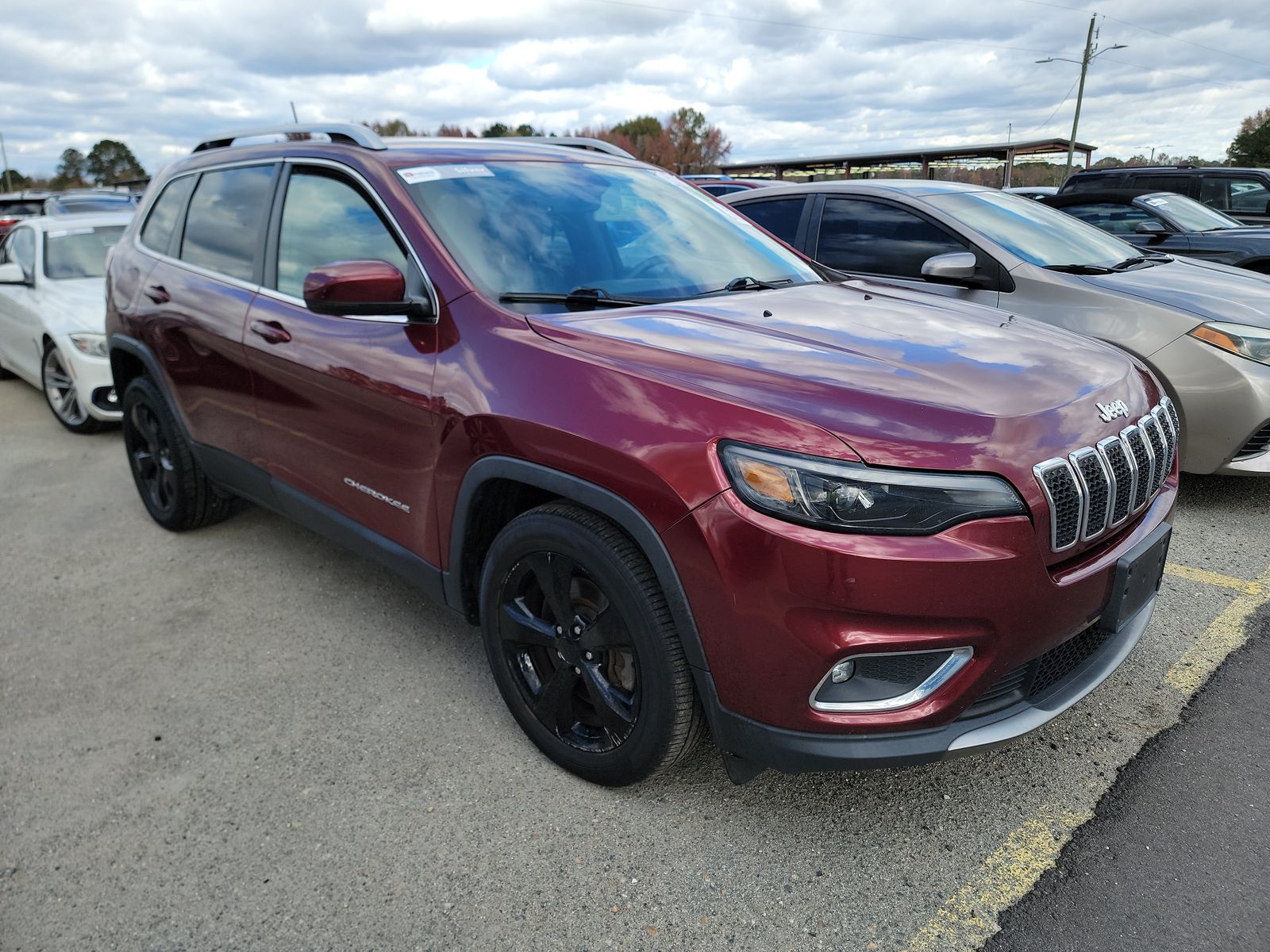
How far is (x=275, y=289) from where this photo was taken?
3338 millimetres

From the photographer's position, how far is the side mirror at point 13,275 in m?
6.61

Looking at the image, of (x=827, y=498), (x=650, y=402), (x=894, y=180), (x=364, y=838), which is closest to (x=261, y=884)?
(x=364, y=838)

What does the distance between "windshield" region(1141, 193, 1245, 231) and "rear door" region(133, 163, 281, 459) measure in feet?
25.8

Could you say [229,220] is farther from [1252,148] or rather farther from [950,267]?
[1252,148]

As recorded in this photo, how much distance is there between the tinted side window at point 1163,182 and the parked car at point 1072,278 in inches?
234

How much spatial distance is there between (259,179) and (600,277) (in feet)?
5.39

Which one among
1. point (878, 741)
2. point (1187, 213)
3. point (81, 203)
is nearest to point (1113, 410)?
point (878, 741)

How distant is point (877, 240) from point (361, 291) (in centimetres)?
366

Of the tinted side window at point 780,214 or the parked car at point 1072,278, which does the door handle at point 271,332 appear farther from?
the tinted side window at point 780,214

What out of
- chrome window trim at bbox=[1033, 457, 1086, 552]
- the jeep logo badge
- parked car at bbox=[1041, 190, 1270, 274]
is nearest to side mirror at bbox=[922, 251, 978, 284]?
the jeep logo badge

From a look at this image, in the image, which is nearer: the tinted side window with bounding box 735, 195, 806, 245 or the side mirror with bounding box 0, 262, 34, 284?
the tinted side window with bounding box 735, 195, 806, 245

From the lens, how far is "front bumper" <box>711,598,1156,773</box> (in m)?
1.97

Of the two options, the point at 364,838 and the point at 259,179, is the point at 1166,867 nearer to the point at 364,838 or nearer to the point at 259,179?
the point at 364,838

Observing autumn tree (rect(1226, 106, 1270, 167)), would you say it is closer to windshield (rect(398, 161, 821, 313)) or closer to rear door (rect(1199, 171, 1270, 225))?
rear door (rect(1199, 171, 1270, 225))
